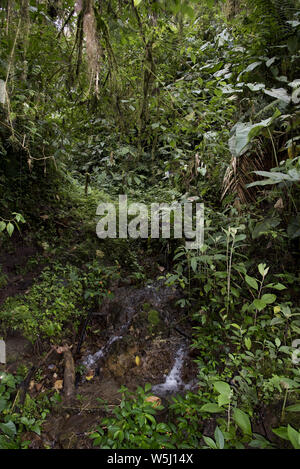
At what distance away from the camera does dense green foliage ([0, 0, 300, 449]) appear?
1.62 meters

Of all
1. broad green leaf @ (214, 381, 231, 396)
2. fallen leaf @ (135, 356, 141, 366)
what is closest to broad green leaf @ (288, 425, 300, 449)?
broad green leaf @ (214, 381, 231, 396)

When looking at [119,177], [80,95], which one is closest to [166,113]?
[80,95]

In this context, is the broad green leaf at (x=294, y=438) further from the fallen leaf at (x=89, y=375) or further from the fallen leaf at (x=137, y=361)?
the fallen leaf at (x=89, y=375)

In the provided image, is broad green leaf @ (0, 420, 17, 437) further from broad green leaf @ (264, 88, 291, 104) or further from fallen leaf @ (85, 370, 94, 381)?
broad green leaf @ (264, 88, 291, 104)

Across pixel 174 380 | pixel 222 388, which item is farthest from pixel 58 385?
pixel 222 388

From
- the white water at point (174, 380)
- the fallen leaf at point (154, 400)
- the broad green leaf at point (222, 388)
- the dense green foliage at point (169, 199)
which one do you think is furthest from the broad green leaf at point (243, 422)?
the white water at point (174, 380)

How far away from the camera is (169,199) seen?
3928 mm

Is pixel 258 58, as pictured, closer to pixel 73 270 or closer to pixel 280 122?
pixel 280 122

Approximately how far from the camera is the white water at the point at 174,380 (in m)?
2.03

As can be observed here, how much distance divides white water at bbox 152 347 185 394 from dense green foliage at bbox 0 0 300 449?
6.9 inches

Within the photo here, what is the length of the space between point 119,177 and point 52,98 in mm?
1922

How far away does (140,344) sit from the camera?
7.90 feet

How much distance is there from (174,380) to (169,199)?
257 cm

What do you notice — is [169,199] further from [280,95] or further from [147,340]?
[147,340]
